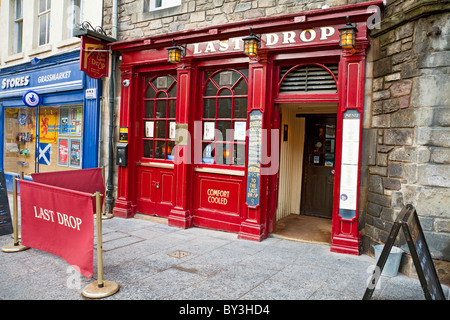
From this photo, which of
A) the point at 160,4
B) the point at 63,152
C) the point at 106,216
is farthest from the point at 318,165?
the point at 63,152

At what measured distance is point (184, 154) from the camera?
6.84m

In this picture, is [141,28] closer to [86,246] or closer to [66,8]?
[66,8]

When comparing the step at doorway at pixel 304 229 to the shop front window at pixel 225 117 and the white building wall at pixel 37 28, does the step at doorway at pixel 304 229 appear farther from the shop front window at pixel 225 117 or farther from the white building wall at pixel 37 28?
the white building wall at pixel 37 28

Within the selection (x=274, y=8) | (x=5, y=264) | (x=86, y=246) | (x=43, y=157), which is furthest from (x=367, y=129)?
(x=43, y=157)

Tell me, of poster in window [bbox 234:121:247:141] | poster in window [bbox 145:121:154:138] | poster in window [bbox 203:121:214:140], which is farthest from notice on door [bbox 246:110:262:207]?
poster in window [bbox 145:121:154:138]

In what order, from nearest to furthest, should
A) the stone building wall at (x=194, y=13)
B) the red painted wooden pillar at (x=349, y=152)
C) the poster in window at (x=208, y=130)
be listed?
the red painted wooden pillar at (x=349, y=152)
the stone building wall at (x=194, y=13)
the poster in window at (x=208, y=130)

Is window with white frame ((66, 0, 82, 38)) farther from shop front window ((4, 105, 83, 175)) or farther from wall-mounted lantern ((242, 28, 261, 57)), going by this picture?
wall-mounted lantern ((242, 28, 261, 57))

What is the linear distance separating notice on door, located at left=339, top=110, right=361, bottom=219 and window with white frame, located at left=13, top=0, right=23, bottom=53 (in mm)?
11247

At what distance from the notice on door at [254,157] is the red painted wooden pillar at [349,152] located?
137cm

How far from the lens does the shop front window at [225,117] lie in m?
6.47

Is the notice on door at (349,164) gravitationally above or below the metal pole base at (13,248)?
above

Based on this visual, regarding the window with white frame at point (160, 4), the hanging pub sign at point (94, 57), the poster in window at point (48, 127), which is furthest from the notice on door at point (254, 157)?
the poster in window at point (48, 127)

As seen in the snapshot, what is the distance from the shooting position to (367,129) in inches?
209

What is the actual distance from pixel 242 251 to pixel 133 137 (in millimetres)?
3867
